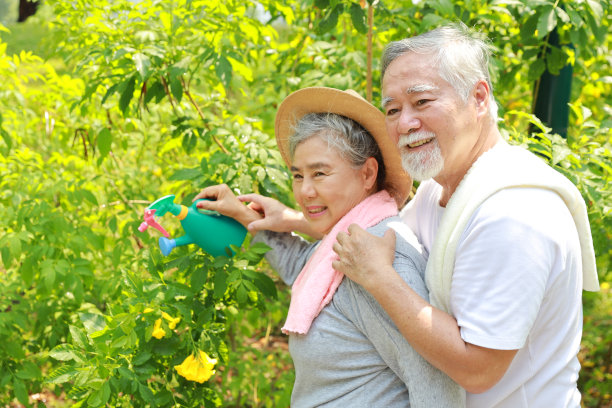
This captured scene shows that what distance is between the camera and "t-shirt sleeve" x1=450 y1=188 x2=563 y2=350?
1.30 m

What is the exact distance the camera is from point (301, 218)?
6.97ft

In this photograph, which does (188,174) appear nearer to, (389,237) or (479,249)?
(389,237)

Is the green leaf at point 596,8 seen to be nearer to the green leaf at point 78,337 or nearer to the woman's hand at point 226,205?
the woman's hand at point 226,205

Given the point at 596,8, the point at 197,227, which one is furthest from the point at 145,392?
the point at 596,8

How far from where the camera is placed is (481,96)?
5.23ft

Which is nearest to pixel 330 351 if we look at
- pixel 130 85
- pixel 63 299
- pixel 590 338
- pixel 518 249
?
pixel 518 249

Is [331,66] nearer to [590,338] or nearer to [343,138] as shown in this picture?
[343,138]

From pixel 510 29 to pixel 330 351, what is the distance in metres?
2.11

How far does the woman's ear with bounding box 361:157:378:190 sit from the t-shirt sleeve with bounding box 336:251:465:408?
363 mm

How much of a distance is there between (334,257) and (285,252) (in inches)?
18.8

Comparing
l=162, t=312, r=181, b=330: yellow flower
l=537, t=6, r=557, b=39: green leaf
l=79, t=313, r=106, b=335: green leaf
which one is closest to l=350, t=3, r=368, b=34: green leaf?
l=537, t=6, r=557, b=39: green leaf

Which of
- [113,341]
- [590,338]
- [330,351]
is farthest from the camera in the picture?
[590,338]

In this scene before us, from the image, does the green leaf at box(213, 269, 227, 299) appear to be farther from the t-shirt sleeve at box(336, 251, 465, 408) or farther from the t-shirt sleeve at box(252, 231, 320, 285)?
the t-shirt sleeve at box(336, 251, 465, 408)

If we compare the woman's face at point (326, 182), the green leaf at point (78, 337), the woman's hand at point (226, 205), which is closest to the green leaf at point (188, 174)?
the woman's hand at point (226, 205)
